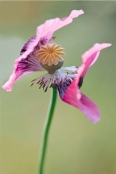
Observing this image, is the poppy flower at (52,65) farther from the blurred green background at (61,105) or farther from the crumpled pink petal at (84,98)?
the blurred green background at (61,105)

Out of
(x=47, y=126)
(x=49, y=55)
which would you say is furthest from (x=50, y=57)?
(x=47, y=126)

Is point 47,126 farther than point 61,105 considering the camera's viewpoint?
No

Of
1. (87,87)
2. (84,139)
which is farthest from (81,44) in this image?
(84,139)

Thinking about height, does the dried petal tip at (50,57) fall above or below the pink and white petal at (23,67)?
above

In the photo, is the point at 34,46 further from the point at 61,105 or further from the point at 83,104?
the point at 61,105

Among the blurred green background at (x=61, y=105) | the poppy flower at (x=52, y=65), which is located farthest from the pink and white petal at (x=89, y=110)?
the blurred green background at (x=61, y=105)

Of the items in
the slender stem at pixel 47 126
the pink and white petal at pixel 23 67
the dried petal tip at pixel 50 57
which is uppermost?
the dried petal tip at pixel 50 57

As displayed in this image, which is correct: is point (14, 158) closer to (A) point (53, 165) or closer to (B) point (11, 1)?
(A) point (53, 165)

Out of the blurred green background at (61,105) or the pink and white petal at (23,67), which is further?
the blurred green background at (61,105)
